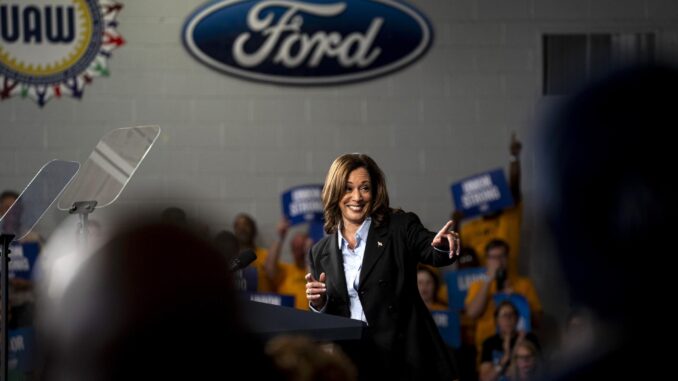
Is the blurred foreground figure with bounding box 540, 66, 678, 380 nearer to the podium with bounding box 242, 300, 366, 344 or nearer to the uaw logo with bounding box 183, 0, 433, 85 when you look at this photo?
the podium with bounding box 242, 300, 366, 344

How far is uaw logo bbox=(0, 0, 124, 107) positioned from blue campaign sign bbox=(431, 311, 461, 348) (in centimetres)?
289

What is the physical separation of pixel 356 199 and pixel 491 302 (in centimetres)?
347

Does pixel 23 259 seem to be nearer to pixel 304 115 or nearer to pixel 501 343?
pixel 304 115

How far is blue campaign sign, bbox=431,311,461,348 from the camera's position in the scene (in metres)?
7.34

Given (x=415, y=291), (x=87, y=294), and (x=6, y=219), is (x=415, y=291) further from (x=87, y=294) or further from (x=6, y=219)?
(x=87, y=294)

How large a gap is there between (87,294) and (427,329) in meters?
3.30

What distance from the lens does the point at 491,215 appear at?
8.14 m

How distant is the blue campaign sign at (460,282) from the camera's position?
7.78 meters

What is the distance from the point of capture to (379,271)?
4.16 m

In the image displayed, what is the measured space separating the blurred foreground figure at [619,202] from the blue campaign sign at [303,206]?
697 cm

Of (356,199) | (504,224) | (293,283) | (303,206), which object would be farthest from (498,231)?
(356,199)

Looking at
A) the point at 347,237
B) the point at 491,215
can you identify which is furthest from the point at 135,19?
the point at 347,237

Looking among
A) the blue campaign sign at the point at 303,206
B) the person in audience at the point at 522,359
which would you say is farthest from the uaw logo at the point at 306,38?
the person in audience at the point at 522,359

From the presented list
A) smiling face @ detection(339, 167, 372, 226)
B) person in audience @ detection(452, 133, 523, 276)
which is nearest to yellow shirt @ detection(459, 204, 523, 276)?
person in audience @ detection(452, 133, 523, 276)
